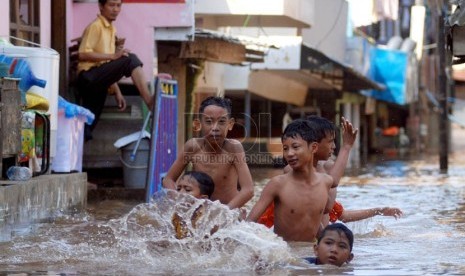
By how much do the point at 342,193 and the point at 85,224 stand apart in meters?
6.23

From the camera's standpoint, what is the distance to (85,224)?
10594 mm

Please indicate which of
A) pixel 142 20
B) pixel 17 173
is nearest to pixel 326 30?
pixel 142 20

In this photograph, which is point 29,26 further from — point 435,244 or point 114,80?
point 435,244

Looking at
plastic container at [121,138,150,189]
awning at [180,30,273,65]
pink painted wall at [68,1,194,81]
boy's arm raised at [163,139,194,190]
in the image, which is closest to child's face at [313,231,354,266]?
boy's arm raised at [163,139,194,190]

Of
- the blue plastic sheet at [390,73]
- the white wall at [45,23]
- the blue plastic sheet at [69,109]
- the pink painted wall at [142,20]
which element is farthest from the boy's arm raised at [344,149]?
the blue plastic sheet at [390,73]

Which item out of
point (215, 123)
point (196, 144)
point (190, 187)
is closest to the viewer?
point (190, 187)

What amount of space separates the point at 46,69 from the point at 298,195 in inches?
146

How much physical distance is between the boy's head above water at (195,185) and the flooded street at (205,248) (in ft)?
0.27

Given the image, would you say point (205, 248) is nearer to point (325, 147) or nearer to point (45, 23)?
point (325, 147)

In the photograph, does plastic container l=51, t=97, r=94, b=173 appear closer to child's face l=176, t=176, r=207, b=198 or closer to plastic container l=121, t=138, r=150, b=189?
plastic container l=121, t=138, r=150, b=189

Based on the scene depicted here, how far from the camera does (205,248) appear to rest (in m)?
7.79

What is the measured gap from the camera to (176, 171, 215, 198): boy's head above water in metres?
7.88

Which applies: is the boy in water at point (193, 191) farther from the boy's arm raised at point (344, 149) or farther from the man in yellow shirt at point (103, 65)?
the man in yellow shirt at point (103, 65)

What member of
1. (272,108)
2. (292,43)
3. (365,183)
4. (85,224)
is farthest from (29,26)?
(272,108)
